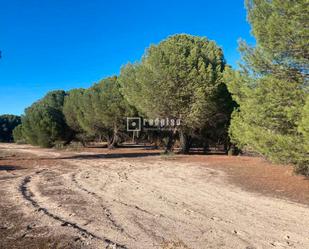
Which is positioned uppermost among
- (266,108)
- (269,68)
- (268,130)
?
(269,68)

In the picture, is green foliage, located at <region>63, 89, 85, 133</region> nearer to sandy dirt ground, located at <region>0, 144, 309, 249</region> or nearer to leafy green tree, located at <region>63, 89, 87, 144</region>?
leafy green tree, located at <region>63, 89, 87, 144</region>

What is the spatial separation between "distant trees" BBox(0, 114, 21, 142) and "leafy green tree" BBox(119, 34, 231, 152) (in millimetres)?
65130

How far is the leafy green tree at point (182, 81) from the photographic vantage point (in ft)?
73.4

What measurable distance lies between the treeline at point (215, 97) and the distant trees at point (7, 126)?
26683 mm

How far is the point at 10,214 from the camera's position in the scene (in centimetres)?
592

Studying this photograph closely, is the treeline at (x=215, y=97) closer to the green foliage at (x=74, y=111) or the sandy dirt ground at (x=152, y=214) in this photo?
the green foliage at (x=74, y=111)

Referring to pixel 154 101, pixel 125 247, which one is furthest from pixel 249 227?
pixel 154 101

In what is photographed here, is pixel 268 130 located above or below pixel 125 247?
above

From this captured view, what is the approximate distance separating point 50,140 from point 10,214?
31391mm

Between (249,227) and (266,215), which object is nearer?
(249,227)

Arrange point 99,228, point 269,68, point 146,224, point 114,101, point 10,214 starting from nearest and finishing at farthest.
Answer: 1. point 99,228
2. point 146,224
3. point 10,214
4. point 269,68
5. point 114,101

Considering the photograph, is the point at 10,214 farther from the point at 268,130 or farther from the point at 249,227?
the point at 268,130

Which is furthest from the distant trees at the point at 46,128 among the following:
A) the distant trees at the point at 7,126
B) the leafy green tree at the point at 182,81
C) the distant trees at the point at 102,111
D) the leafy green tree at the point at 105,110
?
the distant trees at the point at 7,126

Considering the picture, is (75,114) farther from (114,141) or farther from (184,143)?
(184,143)
